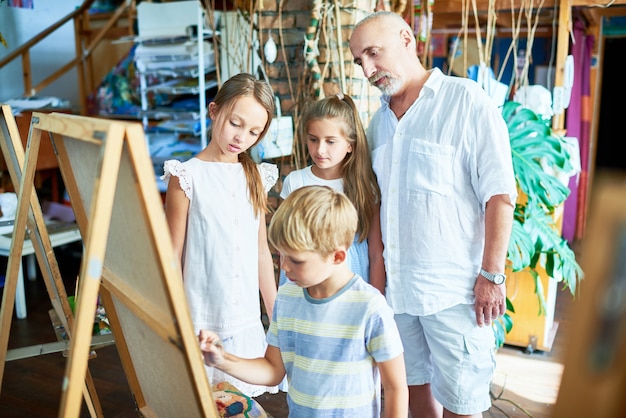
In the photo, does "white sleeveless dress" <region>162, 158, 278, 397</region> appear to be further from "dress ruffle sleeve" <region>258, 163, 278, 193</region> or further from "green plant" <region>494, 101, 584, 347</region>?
"green plant" <region>494, 101, 584, 347</region>

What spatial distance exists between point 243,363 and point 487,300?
742 mm

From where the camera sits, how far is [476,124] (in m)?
1.62

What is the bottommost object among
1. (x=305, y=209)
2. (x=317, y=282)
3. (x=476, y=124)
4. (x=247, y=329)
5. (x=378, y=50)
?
(x=247, y=329)

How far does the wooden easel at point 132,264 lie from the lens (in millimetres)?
967

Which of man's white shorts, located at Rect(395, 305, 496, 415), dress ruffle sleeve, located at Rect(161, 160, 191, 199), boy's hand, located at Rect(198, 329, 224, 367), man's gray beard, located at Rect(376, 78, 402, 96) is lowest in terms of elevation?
man's white shorts, located at Rect(395, 305, 496, 415)

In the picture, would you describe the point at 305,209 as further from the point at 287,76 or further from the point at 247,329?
the point at 287,76

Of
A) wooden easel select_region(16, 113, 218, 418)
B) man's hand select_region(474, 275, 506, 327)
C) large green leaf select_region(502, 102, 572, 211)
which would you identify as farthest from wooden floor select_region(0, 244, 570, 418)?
wooden easel select_region(16, 113, 218, 418)

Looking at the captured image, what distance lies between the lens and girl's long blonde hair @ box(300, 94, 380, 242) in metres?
1.82

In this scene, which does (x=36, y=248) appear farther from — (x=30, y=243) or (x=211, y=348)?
(x=30, y=243)

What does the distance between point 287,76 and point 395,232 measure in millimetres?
1323

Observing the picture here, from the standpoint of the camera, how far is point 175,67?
4250mm

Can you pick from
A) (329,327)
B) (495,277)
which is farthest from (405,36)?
(329,327)

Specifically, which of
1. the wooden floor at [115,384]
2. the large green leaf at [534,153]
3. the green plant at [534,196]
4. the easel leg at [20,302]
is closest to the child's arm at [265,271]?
the wooden floor at [115,384]

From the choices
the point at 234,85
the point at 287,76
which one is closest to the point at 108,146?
the point at 234,85
